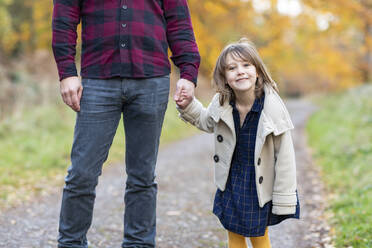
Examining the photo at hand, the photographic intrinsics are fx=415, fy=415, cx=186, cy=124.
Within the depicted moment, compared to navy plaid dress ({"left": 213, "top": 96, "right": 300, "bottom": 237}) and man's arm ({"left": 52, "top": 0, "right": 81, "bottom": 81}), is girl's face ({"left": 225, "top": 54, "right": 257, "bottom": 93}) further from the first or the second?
man's arm ({"left": 52, "top": 0, "right": 81, "bottom": 81})

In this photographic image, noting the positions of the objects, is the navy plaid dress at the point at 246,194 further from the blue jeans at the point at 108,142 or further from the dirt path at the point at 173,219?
the dirt path at the point at 173,219

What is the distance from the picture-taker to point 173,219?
413 centimetres

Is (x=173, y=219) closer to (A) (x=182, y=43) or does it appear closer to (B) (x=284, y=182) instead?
(B) (x=284, y=182)

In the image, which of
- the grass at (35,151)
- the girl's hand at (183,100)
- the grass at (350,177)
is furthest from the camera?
the grass at (35,151)

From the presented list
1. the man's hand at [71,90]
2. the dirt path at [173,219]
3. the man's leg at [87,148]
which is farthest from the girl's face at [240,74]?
the dirt path at [173,219]

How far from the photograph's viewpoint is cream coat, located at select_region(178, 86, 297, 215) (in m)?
2.33

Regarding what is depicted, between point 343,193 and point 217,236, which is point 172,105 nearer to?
point 343,193

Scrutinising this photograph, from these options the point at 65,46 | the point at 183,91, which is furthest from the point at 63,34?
the point at 183,91

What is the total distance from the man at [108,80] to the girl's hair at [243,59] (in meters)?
0.17

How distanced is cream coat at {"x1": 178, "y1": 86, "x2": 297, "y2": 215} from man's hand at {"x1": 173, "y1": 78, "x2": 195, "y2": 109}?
89 mm

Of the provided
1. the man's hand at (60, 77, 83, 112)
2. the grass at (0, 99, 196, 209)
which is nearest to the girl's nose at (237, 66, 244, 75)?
the man's hand at (60, 77, 83, 112)

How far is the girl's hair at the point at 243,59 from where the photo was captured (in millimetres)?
2420

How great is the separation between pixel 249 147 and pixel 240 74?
428 mm

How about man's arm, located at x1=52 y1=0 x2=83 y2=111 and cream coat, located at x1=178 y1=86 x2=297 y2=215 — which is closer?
man's arm, located at x1=52 y1=0 x2=83 y2=111
